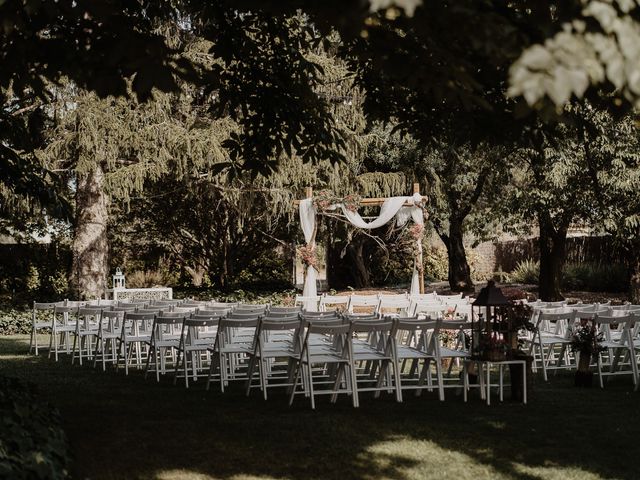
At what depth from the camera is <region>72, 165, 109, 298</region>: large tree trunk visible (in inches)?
728

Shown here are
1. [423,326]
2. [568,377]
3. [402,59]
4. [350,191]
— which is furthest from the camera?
[350,191]

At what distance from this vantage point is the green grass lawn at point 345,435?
5.87 metres

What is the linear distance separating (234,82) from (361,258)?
19297 millimetres

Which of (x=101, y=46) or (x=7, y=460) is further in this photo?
(x=101, y=46)

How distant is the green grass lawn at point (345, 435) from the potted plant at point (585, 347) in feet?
0.75

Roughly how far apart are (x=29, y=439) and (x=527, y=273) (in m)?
24.7

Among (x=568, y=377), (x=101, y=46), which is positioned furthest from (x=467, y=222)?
(x=101, y=46)

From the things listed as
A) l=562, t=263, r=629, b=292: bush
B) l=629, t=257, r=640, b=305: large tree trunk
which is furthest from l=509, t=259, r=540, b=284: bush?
l=629, t=257, r=640, b=305: large tree trunk

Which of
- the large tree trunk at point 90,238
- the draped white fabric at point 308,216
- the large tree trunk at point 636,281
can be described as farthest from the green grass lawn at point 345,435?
the large tree trunk at point 636,281

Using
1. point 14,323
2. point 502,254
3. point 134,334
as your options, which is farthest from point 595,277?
point 134,334

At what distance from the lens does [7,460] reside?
4309 millimetres

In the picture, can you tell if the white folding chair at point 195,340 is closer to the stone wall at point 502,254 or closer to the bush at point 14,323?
the bush at point 14,323

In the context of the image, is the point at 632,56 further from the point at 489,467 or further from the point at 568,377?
the point at 568,377

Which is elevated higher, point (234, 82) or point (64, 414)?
point (234, 82)
